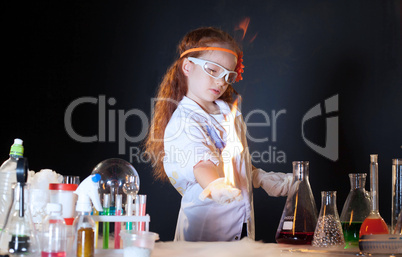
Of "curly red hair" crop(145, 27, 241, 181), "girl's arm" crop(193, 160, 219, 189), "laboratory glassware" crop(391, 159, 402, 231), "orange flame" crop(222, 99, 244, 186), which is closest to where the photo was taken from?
"laboratory glassware" crop(391, 159, 402, 231)

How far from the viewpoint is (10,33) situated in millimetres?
2564

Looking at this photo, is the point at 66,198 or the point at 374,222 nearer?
the point at 66,198

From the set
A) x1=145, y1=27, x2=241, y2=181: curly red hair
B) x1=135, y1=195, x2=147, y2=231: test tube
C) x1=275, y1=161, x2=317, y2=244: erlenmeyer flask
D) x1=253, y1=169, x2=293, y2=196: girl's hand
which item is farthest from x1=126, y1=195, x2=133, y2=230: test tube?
x1=253, y1=169, x2=293, y2=196: girl's hand

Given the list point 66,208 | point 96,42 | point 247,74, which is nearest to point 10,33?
point 96,42

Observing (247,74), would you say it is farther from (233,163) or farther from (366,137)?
(366,137)

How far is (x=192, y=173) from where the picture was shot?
2299 mm

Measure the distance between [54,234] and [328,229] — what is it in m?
0.83

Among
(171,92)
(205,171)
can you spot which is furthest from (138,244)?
(171,92)

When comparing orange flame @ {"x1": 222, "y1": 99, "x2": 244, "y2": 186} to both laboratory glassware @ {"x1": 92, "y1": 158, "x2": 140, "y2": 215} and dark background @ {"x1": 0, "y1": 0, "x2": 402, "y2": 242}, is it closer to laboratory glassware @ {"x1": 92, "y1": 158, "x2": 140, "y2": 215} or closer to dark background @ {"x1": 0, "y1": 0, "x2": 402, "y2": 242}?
dark background @ {"x1": 0, "y1": 0, "x2": 402, "y2": 242}

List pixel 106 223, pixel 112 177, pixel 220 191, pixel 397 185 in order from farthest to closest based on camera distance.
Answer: pixel 220 191 < pixel 397 185 < pixel 112 177 < pixel 106 223

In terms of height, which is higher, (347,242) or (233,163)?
(233,163)

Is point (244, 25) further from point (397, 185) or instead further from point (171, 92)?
point (397, 185)

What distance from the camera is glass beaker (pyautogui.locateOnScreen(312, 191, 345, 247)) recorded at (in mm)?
1559

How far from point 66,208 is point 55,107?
1.41 metres
